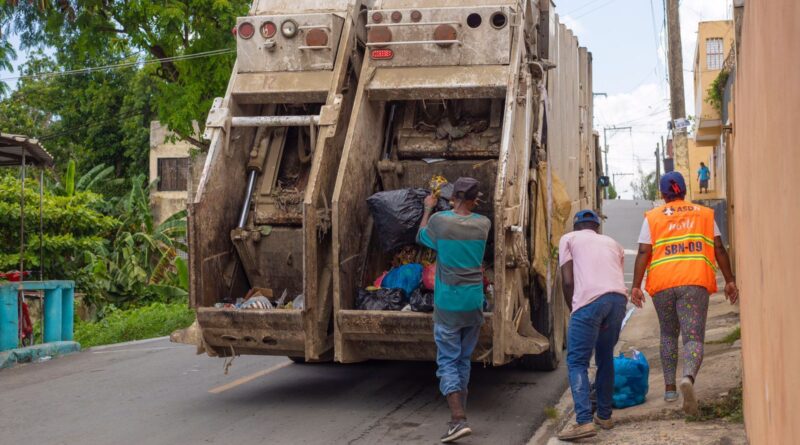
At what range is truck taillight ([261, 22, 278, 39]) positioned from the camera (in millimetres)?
7809

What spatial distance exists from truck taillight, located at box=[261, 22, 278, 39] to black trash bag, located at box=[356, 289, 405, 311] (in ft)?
7.44

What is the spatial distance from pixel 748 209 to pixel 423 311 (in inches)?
106

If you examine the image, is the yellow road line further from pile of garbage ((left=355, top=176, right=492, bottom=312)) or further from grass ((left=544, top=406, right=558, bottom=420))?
grass ((left=544, top=406, right=558, bottom=420))

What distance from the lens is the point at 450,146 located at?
26.3 ft

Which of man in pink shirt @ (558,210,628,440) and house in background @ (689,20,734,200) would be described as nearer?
man in pink shirt @ (558,210,628,440)

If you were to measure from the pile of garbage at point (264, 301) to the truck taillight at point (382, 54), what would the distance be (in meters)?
2.00

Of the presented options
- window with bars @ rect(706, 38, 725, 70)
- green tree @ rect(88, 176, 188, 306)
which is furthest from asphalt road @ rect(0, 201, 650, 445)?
window with bars @ rect(706, 38, 725, 70)

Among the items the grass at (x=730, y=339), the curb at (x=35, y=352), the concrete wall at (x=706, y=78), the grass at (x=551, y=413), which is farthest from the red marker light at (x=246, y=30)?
the concrete wall at (x=706, y=78)

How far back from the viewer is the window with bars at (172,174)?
32.0m

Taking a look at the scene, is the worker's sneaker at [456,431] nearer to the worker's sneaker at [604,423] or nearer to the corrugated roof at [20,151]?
the worker's sneaker at [604,423]

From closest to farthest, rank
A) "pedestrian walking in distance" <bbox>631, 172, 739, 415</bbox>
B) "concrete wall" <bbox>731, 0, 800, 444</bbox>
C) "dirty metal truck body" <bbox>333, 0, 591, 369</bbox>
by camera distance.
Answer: "concrete wall" <bbox>731, 0, 800, 444</bbox> < "pedestrian walking in distance" <bbox>631, 172, 739, 415</bbox> < "dirty metal truck body" <bbox>333, 0, 591, 369</bbox>

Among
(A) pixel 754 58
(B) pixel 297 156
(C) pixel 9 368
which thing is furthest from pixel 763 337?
(C) pixel 9 368

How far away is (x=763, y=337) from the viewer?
377cm

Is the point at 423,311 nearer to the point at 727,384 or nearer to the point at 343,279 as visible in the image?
the point at 343,279
